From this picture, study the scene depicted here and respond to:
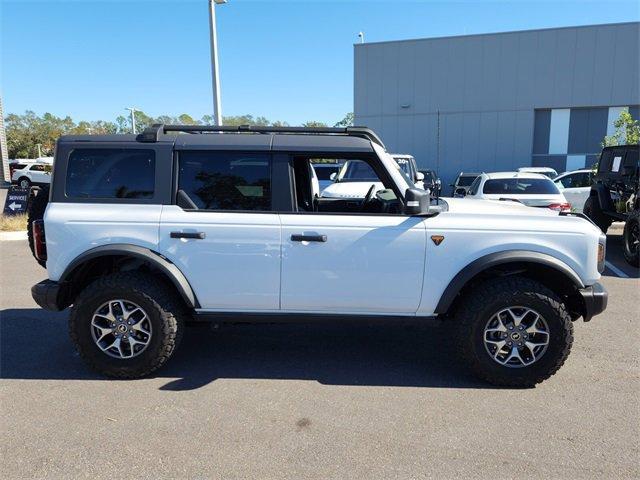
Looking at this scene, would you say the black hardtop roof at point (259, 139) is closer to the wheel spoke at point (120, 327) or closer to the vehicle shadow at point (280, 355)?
the wheel spoke at point (120, 327)

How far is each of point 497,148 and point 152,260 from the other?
24.4 m

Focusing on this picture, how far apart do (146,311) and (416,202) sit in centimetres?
223

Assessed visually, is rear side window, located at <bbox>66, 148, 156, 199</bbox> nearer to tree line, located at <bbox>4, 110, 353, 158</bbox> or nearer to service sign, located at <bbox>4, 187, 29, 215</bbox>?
service sign, located at <bbox>4, 187, 29, 215</bbox>

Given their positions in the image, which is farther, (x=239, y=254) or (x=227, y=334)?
(x=227, y=334)

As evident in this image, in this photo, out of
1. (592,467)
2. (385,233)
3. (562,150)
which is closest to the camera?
(592,467)

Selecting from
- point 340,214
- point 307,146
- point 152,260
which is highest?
point 307,146

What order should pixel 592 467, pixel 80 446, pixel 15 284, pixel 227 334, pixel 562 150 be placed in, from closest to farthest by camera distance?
1. pixel 592 467
2. pixel 80 446
3. pixel 227 334
4. pixel 15 284
5. pixel 562 150

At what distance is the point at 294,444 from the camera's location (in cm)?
299

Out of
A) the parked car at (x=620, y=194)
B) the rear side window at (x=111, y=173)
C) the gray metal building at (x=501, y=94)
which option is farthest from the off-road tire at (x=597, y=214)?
the gray metal building at (x=501, y=94)

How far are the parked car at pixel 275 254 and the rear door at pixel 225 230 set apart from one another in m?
0.01

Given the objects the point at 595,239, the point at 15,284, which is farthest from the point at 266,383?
the point at 15,284

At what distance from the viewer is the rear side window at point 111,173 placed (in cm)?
378

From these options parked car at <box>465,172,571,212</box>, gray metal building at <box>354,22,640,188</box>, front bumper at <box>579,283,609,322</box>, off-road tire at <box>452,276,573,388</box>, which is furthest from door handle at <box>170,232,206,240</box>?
gray metal building at <box>354,22,640,188</box>

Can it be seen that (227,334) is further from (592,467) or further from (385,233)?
(592,467)
